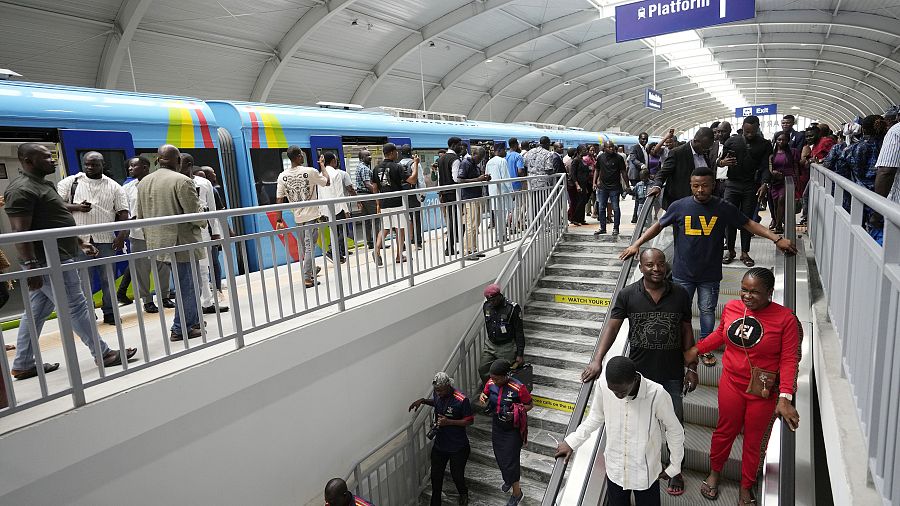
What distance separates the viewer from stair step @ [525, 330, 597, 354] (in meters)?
7.26

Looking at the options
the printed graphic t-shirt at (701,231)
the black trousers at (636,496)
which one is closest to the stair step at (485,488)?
the black trousers at (636,496)

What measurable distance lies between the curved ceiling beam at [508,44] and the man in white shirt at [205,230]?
18.4 metres

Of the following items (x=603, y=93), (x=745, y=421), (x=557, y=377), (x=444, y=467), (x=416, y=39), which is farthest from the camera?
(x=603, y=93)

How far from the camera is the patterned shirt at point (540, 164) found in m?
9.20

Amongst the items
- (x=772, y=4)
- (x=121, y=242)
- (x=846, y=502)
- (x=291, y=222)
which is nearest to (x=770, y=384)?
(x=846, y=502)

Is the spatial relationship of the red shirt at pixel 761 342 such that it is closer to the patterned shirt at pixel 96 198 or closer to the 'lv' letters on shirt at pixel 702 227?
the 'lv' letters on shirt at pixel 702 227

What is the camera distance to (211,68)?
1753 centimetres

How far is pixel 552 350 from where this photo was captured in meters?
7.40

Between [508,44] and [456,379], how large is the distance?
65.3 ft

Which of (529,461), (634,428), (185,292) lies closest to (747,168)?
(634,428)

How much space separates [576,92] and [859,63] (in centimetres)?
1599

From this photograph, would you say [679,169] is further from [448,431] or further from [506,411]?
[448,431]

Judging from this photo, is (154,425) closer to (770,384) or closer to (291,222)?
(770,384)

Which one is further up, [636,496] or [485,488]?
[636,496]
